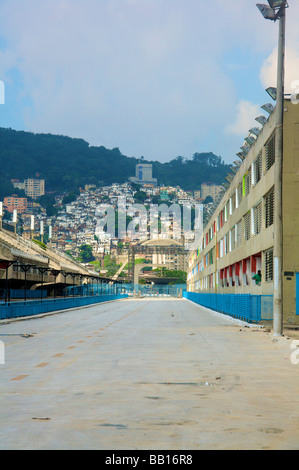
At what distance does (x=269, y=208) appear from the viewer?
37875mm

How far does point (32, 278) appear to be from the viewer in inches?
3034

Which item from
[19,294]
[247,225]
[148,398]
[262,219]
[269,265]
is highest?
[247,225]

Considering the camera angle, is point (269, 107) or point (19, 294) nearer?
point (269, 107)

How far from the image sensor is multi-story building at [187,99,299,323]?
33188 millimetres

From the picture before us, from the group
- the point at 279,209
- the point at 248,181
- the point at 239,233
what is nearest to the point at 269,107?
the point at 248,181

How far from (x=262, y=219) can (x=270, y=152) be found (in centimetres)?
444

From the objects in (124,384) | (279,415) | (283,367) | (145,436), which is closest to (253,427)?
(279,415)

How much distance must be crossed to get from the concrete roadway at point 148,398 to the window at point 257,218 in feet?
76.3

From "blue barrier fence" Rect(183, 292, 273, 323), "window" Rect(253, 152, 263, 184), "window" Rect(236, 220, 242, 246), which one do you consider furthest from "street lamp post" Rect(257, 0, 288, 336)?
"window" Rect(236, 220, 242, 246)

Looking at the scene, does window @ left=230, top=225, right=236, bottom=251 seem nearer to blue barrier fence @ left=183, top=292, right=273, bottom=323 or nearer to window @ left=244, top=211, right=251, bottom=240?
window @ left=244, top=211, right=251, bottom=240

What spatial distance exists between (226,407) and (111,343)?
12.0 m

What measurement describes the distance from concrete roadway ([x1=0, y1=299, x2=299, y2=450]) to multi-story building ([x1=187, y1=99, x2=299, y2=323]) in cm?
1007

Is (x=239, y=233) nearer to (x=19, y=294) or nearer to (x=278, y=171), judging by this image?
(x=278, y=171)

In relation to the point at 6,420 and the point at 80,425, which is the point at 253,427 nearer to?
the point at 80,425
